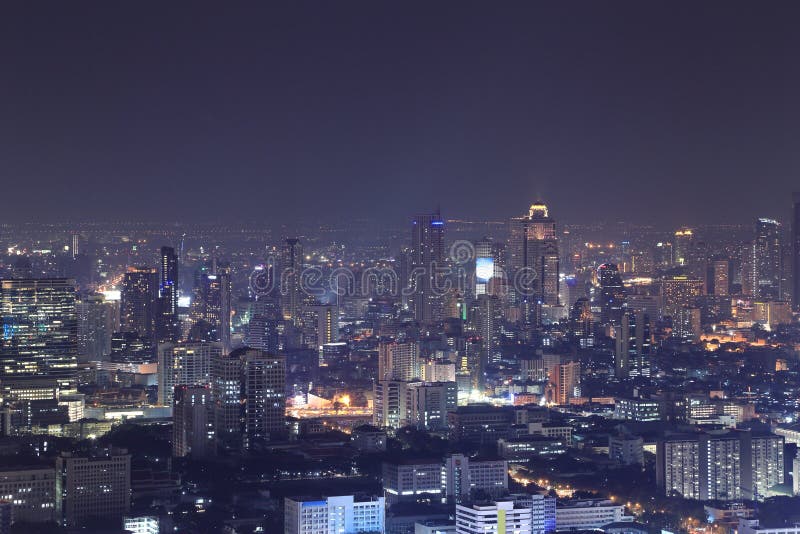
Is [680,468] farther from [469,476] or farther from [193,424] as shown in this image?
[193,424]

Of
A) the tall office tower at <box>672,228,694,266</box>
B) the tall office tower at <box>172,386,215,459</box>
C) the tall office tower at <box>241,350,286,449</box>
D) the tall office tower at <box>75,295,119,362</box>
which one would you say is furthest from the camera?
the tall office tower at <box>672,228,694,266</box>

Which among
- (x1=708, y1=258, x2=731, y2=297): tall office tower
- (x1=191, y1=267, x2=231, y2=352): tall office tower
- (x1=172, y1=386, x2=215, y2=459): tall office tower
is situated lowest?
(x1=172, y1=386, x2=215, y2=459): tall office tower

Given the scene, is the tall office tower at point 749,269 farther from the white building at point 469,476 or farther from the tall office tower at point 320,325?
the white building at point 469,476

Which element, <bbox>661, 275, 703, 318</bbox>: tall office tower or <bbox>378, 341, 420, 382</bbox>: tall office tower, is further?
<bbox>661, 275, 703, 318</bbox>: tall office tower

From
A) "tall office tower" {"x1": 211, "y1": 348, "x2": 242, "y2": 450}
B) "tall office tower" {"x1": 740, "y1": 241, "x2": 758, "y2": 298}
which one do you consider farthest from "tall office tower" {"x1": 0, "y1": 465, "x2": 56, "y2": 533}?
"tall office tower" {"x1": 740, "y1": 241, "x2": 758, "y2": 298}

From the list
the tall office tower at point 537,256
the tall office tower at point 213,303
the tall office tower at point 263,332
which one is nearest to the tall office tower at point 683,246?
the tall office tower at point 537,256

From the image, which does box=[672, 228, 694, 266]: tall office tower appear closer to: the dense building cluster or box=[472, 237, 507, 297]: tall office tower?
the dense building cluster

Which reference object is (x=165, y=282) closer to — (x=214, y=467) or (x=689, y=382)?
(x=689, y=382)

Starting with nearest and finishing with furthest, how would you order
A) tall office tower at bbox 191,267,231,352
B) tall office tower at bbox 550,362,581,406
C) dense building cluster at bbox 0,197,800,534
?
dense building cluster at bbox 0,197,800,534
tall office tower at bbox 550,362,581,406
tall office tower at bbox 191,267,231,352
